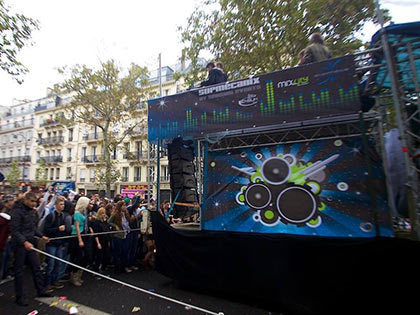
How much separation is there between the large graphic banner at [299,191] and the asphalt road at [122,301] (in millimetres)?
1313

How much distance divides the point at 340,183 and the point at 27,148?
52.3 m

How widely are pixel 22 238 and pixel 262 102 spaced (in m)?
4.96

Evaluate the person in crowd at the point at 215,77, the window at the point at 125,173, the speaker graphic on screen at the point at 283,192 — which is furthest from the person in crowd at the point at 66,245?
the window at the point at 125,173

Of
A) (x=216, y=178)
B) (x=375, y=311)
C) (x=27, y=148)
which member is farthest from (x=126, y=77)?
(x=27, y=148)

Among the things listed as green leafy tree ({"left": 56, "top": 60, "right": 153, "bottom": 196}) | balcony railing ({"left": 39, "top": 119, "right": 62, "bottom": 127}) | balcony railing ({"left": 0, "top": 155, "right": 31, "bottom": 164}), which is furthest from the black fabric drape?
balcony railing ({"left": 0, "top": 155, "right": 31, "bottom": 164})

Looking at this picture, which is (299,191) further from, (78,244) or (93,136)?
(93,136)

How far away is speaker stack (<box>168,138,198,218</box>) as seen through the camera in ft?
22.9

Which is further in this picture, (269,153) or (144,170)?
(144,170)

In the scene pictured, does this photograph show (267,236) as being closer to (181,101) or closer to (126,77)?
(181,101)

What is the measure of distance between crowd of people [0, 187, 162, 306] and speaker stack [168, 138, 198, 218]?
1008mm

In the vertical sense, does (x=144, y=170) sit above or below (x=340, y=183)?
above

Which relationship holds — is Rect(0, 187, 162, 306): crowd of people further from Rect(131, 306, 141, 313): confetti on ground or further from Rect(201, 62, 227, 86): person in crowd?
Rect(201, 62, 227, 86): person in crowd

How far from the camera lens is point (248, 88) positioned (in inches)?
196

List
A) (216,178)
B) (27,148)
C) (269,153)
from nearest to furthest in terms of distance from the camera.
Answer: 1. (269,153)
2. (216,178)
3. (27,148)
